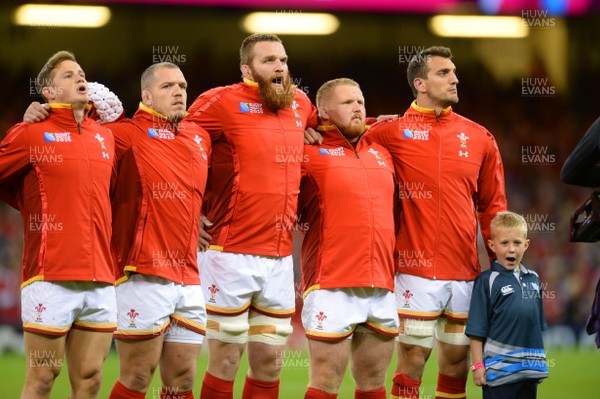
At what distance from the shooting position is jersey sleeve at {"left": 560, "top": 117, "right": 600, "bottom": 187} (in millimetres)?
4543

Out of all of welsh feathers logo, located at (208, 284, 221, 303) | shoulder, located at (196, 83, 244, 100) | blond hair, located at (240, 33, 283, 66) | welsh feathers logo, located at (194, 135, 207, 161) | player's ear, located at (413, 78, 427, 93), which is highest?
blond hair, located at (240, 33, 283, 66)

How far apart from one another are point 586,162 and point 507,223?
4.42 feet

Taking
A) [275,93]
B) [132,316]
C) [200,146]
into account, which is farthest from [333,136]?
[132,316]

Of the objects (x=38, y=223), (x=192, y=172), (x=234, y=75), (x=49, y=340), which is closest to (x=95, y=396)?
(x=49, y=340)

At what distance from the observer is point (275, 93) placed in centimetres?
602

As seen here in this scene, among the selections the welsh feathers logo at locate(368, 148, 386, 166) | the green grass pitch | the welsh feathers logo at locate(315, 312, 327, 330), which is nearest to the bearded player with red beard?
the welsh feathers logo at locate(315, 312, 327, 330)

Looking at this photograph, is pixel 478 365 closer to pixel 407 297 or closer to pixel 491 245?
pixel 407 297

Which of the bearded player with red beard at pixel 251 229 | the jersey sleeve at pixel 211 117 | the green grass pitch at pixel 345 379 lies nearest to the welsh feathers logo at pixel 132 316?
the bearded player with red beard at pixel 251 229

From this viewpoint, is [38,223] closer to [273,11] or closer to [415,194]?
[415,194]

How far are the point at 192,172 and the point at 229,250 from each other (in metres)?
0.51

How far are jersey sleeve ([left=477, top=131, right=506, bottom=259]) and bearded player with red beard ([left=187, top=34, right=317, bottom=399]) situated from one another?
1.21 metres

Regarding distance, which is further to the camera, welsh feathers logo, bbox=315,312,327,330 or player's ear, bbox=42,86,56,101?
welsh feathers logo, bbox=315,312,327,330

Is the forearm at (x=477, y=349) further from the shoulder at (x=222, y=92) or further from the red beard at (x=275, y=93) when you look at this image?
the shoulder at (x=222, y=92)

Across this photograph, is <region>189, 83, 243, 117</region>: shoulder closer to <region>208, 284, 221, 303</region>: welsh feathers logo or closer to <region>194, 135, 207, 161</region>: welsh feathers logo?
<region>194, 135, 207, 161</region>: welsh feathers logo
